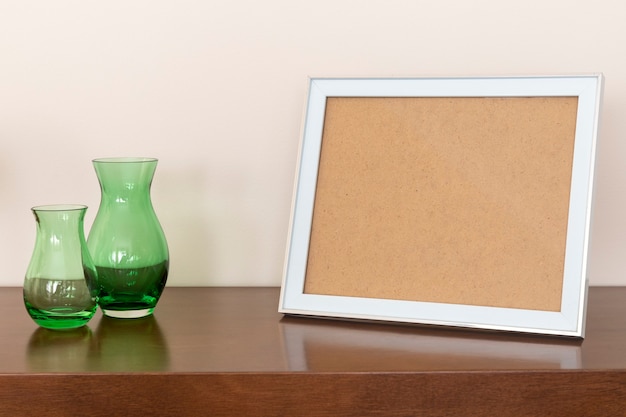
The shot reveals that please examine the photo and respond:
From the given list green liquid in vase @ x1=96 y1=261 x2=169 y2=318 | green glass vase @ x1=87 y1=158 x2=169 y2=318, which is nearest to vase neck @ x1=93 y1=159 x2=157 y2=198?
green glass vase @ x1=87 y1=158 x2=169 y2=318

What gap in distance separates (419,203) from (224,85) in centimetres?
41

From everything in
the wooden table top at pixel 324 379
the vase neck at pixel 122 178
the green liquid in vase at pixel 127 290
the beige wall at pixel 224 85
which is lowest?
the wooden table top at pixel 324 379

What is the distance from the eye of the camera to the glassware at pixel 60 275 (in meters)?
1.11

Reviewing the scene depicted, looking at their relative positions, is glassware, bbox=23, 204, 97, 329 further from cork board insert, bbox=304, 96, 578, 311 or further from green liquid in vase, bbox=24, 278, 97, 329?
cork board insert, bbox=304, 96, 578, 311

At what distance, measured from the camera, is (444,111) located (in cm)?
120

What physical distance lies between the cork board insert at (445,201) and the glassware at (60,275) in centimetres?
31

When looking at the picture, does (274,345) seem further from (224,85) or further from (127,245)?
(224,85)

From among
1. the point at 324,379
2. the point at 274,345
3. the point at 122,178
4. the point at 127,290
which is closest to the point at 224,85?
the point at 122,178

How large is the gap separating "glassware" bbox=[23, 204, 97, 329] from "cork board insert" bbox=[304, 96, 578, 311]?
313 millimetres

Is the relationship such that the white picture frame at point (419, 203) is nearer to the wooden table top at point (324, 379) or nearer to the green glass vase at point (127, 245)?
the wooden table top at point (324, 379)

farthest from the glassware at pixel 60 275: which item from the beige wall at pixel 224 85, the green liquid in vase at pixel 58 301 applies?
the beige wall at pixel 224 85

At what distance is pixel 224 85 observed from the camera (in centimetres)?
138

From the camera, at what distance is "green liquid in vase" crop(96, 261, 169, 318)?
1180 mm

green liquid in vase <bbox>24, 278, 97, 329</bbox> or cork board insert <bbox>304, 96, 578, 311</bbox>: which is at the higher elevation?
cork board insert <bbox>304, 96, 578, 311</bbox>
